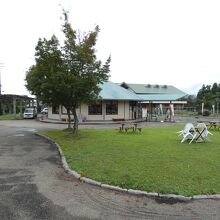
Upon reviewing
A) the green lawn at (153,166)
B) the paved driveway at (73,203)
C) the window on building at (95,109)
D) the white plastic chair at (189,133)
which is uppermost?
the window on building at (95,109)

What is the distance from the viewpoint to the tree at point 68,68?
1574cm

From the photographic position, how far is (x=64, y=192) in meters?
6.17

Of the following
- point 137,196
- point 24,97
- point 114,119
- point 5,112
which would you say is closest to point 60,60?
point 137,196

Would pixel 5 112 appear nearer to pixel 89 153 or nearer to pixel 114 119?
pixel 114 119

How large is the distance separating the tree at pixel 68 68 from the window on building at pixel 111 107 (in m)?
16.1

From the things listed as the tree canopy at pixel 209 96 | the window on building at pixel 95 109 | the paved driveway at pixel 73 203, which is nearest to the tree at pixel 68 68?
the paved driveway at pixel 73 203

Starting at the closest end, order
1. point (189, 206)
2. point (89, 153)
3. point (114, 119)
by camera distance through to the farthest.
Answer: point (189, 206), point (89, 153), point (114, 119)

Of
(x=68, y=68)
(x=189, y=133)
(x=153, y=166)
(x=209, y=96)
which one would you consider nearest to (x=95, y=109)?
(x=68, y=68)

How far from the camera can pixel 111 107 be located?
33.5 metres

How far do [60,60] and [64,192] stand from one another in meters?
11.2

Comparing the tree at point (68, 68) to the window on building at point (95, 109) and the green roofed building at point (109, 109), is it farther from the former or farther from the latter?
the window on building at point (95, 109)

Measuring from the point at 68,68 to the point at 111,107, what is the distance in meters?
17.6

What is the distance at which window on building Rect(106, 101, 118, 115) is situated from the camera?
33.2 meters

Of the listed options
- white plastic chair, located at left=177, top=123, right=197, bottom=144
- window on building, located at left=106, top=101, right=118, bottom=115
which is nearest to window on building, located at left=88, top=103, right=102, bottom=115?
window on building, located at left=106, top=101, right=118, bottom=115
